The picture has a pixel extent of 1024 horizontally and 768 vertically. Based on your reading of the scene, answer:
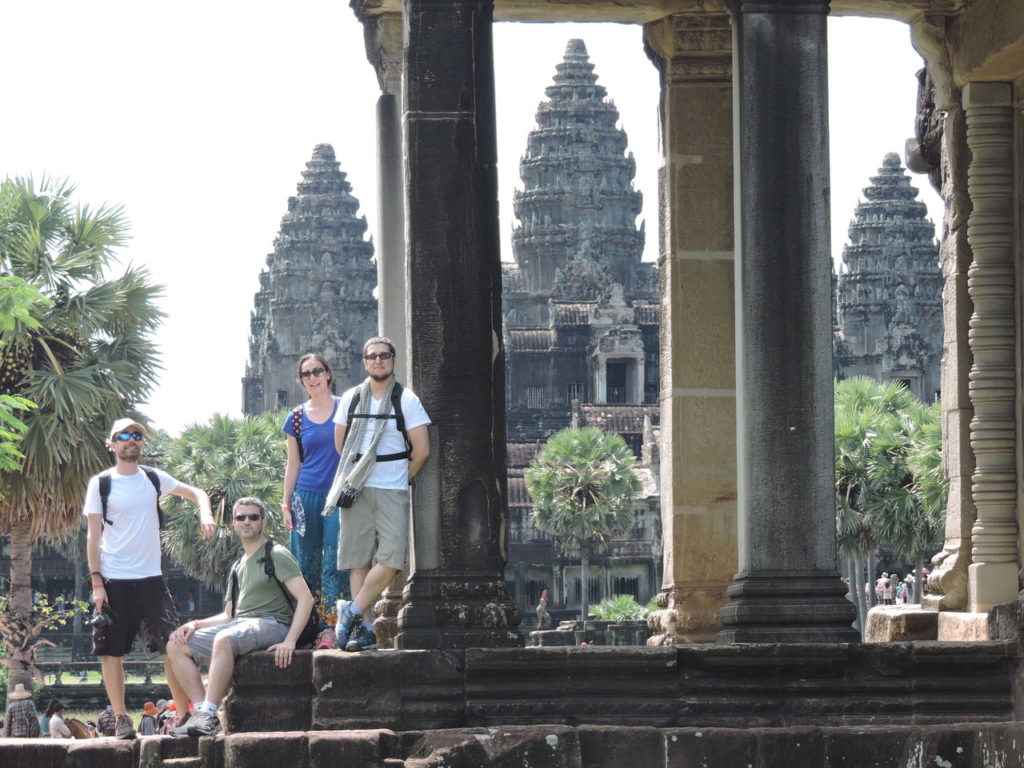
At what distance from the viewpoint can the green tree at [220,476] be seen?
5500 centimetres

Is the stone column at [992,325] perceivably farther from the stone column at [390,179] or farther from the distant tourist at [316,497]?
the distant tourist at [316,497]

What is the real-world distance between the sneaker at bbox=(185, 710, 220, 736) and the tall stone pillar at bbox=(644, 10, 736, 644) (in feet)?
15.0

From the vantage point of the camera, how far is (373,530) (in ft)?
36.7

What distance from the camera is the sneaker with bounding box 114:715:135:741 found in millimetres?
11008

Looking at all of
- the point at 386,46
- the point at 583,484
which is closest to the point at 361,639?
the point at 386,46

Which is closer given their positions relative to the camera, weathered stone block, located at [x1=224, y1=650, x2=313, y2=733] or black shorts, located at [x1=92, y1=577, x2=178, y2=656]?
weathered stone block, located at [x1=224, y1=650, x2=313, y2=733]

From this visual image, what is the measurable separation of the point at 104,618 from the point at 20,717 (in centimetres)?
1387

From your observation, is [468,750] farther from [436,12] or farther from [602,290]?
[602,290]

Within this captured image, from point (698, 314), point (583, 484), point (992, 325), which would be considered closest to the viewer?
point (992, 325)

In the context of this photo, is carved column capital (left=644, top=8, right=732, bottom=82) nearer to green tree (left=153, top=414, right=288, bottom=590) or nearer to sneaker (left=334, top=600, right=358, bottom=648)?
sneaker (left=334, top=600, right=358, bottom=648)

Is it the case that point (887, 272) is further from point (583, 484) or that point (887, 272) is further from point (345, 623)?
point (345, 623)

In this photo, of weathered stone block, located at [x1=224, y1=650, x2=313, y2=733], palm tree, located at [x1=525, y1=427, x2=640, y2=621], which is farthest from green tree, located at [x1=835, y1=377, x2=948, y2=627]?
weathered stone block, located at [x1=224, y1=650, x2=313, y2=733]

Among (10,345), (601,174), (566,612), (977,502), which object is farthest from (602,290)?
(977,502)

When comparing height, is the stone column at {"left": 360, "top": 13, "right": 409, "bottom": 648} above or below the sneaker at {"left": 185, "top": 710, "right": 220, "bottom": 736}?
above
